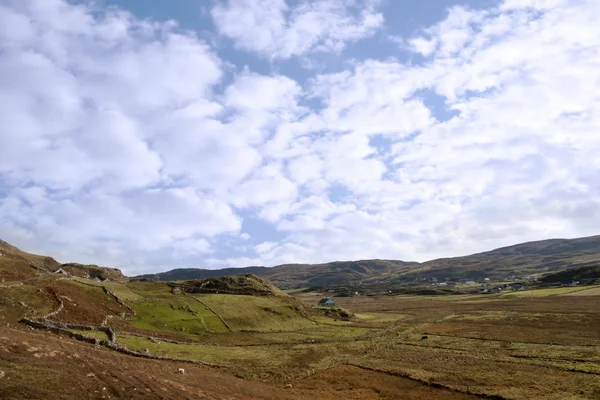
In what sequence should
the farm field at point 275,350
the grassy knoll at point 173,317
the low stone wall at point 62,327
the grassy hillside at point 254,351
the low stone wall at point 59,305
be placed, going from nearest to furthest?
1. the grassy hillside at point 254,351
2. the farm field at point 275,350
3. the low stone wall at point 62,327
4. the low stone wall at point 59,305
5. the grassy knoll at point 173,317

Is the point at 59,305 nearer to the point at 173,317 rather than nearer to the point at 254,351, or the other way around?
the point at 173,317

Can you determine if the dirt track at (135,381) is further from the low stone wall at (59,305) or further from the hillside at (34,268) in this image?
the hillside at (34,268)

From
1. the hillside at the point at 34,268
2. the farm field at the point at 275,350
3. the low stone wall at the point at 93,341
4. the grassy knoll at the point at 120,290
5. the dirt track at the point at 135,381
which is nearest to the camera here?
the dirt track at the point at 135,381

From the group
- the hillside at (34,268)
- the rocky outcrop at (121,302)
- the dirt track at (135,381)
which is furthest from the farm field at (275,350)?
the hillside at (34,268)

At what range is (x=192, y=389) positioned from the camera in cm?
3347

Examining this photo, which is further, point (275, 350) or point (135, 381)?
point (275, 350)

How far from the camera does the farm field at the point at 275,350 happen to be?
3341cm

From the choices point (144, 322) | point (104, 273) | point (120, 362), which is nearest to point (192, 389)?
point (120, 362)

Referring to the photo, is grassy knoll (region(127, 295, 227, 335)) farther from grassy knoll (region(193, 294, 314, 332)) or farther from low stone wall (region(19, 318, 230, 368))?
low stone wall (region(19, 318, 230, 368))

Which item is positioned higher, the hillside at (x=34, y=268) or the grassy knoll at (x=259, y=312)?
the hillside at (x=34, y=268)

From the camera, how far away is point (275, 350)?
201 feet

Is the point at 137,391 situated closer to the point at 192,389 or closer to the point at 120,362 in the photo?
the point at 192,389

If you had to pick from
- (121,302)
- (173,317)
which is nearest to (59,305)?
(121,302)

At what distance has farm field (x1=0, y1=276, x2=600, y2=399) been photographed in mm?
33406
